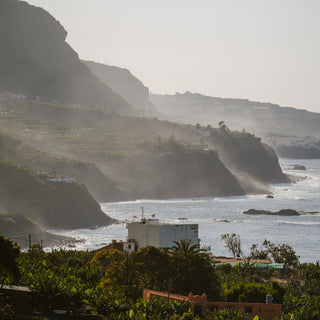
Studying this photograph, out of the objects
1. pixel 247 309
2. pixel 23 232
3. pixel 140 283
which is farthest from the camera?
pixel 23 232

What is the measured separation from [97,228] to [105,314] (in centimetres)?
13404

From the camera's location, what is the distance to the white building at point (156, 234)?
7519 centimetres

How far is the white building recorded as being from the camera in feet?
247

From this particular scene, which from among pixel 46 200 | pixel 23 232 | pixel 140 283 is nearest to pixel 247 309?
pixel 140 283

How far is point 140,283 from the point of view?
51000mm

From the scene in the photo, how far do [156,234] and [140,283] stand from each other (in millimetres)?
24548

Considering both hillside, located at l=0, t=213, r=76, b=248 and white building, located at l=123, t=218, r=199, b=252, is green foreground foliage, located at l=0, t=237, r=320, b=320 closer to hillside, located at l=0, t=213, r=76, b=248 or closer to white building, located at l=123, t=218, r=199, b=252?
white building, located at l=123, t=218, r=199, b=252

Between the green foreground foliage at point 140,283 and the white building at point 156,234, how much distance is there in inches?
345

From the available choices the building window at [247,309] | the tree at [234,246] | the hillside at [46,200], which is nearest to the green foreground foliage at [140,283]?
the building window at [247,309]

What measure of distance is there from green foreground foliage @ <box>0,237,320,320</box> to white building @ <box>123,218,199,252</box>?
876 cm

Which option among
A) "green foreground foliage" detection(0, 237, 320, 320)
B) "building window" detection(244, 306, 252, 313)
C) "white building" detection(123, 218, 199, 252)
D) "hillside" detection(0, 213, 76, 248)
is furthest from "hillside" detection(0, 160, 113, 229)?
"building window" detection(244, 306, 252, 313)

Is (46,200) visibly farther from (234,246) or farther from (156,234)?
(156,234)

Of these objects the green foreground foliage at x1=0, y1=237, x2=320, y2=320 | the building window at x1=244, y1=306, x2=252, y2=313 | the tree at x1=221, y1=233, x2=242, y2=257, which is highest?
the green foreground foliage at x1=0, y1=237, x2=320, y2=320

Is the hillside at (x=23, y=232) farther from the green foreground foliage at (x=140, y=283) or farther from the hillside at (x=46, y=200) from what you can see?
the green foreground foliage at (x=140, y=283)
